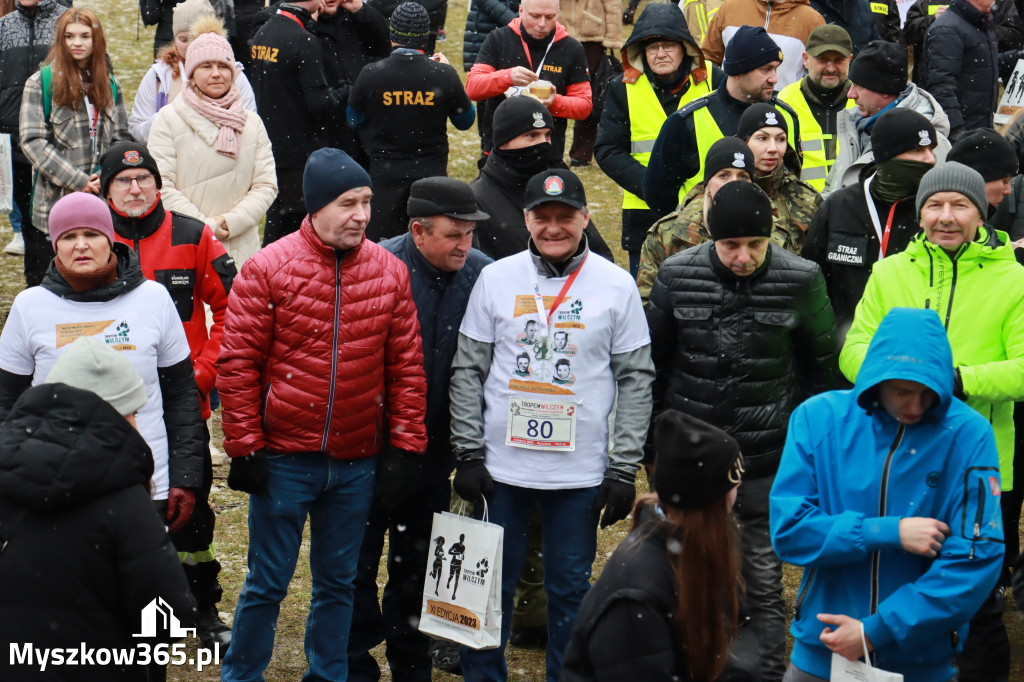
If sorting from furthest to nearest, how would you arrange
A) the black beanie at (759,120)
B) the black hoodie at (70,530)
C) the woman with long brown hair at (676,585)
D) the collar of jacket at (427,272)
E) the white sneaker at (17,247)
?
1. the white sneaker at (17,247)
2. the black beanie at (759,120)
3. the collar of jacket at (427,272)
4. the black hoodie at (70,530)
5. the woman with long brown hair at (676,585)

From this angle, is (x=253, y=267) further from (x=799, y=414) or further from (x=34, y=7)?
(x=34, y=7)

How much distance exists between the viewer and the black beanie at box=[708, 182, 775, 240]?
4.97m

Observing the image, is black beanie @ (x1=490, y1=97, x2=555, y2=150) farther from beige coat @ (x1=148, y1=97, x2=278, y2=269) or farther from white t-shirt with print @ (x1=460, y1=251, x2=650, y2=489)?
beige coat @ (x1=148, y1=97, x2=278, y2=269)

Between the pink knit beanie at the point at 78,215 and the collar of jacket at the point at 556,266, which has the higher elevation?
the pink knit beanie at the point at 78,215

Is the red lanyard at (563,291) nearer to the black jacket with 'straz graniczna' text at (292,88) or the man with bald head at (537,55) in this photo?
the black jacket with 'straz graniczna' text at (292,88)

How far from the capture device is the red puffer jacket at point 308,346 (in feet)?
15.8

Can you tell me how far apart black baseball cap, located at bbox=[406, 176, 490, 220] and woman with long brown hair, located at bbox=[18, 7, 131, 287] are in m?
3.21

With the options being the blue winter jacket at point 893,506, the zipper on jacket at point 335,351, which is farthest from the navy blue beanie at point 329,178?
the blue winter jacket at point 893,506

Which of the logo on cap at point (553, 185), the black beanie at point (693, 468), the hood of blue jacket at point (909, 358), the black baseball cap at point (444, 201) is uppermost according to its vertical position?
the logo on cap at point (553, 185)

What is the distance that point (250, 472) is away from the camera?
4836 millimetres

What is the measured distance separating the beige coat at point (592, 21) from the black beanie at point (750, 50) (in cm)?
616

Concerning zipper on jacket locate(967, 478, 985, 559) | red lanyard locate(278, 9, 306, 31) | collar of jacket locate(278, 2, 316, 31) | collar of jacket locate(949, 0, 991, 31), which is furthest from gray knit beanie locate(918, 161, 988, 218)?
collar of jacket locate(278, 2, 316, 31)

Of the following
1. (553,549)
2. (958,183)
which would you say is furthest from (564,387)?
(958,183)

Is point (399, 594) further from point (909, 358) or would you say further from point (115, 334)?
point (909, 358)
